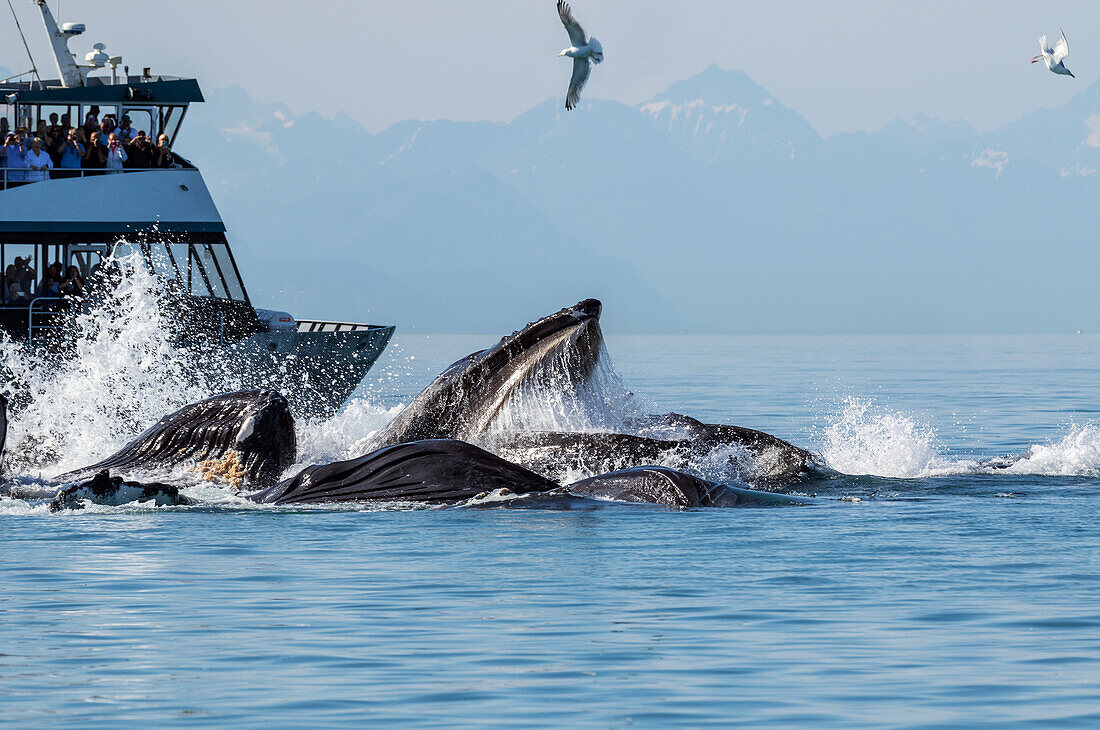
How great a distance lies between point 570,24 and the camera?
89.6ft

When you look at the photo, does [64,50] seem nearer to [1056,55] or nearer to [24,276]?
[24,276]

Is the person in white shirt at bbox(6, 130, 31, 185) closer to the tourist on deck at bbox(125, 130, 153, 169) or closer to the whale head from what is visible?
the tourist on deck at bbox(125, 130, 153, 169)

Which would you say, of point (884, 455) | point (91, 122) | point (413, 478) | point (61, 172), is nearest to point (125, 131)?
point (91, 122)

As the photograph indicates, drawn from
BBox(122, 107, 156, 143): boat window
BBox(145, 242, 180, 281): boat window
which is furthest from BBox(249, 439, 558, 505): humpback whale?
BBox(122, 107, 156, 143): boat window

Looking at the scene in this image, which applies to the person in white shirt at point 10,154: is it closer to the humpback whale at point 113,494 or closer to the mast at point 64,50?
the mast at point 64,50

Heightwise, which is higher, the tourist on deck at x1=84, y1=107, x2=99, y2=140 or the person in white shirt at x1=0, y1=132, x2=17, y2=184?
the tourist on deck at x1=84, y1=107, x2=99, y2=140

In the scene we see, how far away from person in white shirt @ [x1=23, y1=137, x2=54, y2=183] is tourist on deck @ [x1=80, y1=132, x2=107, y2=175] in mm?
736

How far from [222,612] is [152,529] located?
4777 mm

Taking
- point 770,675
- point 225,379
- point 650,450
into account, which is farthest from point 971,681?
point 225,379

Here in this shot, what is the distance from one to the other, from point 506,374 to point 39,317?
17452mm

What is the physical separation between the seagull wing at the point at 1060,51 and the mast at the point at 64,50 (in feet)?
72.4

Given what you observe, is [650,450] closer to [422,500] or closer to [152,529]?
[422,500]

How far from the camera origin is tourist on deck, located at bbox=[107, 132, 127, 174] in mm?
35500

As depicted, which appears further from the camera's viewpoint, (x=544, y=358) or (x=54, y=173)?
(x=54, y=173)
